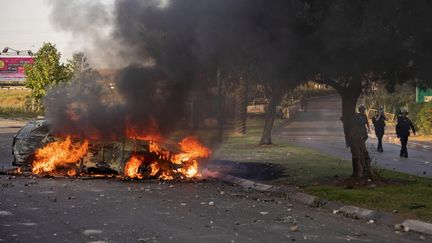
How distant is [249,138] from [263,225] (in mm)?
17748

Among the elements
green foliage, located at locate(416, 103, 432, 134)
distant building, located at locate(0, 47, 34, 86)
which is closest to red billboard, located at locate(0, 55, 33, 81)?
distant building, located at locate(0, 47, 34, 86)

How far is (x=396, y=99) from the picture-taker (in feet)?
137

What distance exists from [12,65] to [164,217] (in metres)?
82.7

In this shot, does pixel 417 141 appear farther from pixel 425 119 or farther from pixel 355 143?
pixel 355 143

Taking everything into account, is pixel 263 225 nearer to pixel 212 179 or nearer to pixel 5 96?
pixel 212 179

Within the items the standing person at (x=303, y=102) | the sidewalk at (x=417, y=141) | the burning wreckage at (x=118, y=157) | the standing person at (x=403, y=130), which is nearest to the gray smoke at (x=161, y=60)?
the burning wreckage at (x=118, y=157)

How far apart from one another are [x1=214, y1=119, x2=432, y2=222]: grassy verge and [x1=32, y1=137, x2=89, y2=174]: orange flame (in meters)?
4.97

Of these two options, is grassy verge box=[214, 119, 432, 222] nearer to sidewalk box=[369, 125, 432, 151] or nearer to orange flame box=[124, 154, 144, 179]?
orange flame box=[124, 154, 144, 179]

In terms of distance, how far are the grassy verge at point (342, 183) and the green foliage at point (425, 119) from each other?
13.1 metres

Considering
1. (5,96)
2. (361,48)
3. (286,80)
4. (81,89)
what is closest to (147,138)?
(81,89)

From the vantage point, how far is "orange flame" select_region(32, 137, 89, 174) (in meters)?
13.3

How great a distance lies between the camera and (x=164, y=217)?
8.04m

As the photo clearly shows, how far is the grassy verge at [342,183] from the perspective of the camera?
898 cm

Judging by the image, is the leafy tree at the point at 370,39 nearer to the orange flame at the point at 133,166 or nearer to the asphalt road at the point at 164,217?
the asphalt road at the point at 164,217
